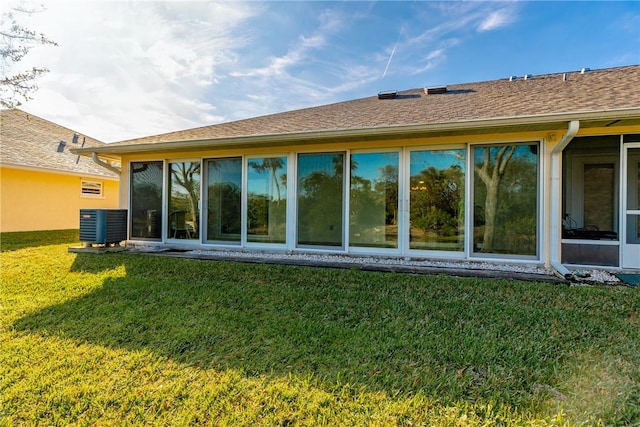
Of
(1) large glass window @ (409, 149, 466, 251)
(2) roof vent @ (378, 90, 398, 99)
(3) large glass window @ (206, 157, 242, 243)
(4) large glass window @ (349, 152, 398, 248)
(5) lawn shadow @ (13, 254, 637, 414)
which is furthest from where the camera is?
(2) roof vent @ (378, 90, 398, 99)

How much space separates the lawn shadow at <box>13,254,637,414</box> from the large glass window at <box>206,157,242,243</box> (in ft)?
8.24

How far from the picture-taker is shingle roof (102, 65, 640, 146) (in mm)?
5359

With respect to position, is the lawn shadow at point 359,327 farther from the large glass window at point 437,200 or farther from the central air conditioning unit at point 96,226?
the central air conditioning unit at point 96,226

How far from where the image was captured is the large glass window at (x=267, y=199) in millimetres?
7035

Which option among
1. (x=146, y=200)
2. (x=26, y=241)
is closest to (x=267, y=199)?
(x=146, y=200)

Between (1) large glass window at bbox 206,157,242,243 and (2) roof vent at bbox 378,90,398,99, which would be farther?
(2) roof vent at bbox 378,90,398,99

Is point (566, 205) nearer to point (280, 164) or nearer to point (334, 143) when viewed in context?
point (334, 143)

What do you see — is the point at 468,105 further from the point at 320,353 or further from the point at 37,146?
the point at 37,146

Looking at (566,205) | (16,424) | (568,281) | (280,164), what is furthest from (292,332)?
(566,205)

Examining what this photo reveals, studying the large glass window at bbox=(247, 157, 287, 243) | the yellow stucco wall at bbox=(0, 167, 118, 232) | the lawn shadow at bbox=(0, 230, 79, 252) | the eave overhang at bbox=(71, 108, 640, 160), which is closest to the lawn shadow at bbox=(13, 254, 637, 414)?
the large glass window at bbox=(247, 157, 287, 243)

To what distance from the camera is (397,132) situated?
5457mm

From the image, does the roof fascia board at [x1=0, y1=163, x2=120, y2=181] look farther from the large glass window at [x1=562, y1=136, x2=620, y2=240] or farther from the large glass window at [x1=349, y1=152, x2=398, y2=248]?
the large glass window at [x1=562, y1=136, x2=620, y2=240]

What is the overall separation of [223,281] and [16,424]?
288cm

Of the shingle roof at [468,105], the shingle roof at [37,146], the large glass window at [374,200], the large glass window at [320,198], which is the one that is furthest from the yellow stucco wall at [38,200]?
the large glass window at [374,200]
